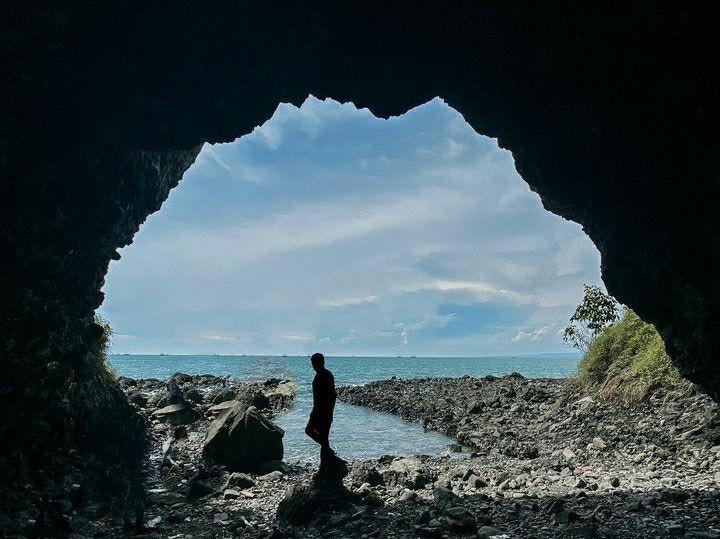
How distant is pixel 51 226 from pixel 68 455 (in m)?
6.52

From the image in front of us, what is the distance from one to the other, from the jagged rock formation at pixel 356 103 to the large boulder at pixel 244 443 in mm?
4143

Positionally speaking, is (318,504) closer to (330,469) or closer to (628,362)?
(330,469)

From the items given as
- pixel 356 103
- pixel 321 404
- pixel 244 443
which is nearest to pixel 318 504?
pixel 321 404

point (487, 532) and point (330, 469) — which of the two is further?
point (330, 469)

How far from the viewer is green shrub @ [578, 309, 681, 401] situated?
17234mm

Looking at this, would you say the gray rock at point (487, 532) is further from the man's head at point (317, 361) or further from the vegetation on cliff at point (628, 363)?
the vegetation on cliff at point (628, 363)

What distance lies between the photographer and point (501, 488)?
36.9 feet

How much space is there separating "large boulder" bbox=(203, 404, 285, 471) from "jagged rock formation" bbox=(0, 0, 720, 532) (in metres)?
4.14

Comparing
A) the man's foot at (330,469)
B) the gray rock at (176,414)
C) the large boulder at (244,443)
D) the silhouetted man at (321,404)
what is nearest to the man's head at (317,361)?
the silhouetted man at (321,404)

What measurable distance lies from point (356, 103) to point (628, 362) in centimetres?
1678

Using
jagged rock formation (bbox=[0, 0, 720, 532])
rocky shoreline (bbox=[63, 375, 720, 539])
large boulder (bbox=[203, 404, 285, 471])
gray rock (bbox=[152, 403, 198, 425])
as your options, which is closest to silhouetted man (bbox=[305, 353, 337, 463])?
rocky shoreline (bbox=[63, 375, 720, 539])

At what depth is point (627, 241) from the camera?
40.2 feet

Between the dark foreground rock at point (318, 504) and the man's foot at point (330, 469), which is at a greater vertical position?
the man's foot at point (330, 469)

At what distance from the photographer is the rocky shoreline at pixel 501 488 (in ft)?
26.8
